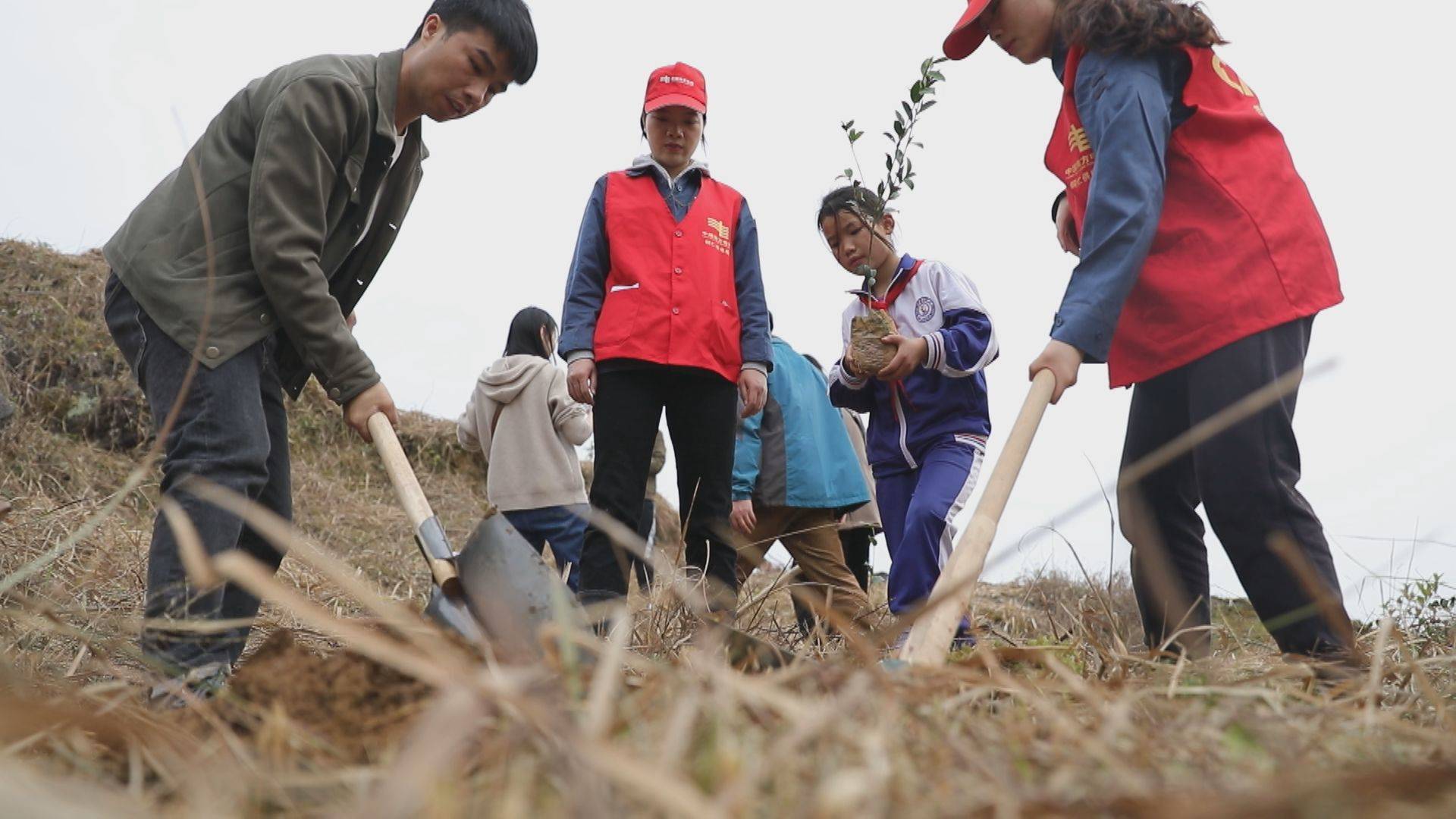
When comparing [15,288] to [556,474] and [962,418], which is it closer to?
[556,474]

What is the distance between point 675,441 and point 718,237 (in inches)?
30.4

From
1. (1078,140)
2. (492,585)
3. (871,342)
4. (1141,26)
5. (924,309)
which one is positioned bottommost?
(492,585)

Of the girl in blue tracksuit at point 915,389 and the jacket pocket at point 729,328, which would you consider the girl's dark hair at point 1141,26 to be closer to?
the girl in blue tracksuit at point 915,389

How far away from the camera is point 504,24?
2732mm

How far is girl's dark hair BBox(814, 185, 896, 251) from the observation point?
3596 millimetres

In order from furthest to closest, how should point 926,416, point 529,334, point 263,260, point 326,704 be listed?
point 529,334 < point 926,416 < point 263,260 < point 326,704

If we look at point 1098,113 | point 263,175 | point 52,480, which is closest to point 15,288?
point 52,480

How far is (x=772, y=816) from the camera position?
0.76 m

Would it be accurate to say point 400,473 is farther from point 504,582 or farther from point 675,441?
point 675,441

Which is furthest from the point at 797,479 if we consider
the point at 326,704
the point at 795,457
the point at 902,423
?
the point at 326,704

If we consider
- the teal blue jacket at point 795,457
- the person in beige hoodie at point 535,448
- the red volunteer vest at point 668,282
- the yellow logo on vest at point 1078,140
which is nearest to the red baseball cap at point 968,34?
the yellow logo on vest at point 1078,140

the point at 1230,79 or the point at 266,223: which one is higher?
the point at 1230,79

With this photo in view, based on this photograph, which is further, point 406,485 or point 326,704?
point 406,485

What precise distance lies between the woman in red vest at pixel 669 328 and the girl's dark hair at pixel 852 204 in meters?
0.44
